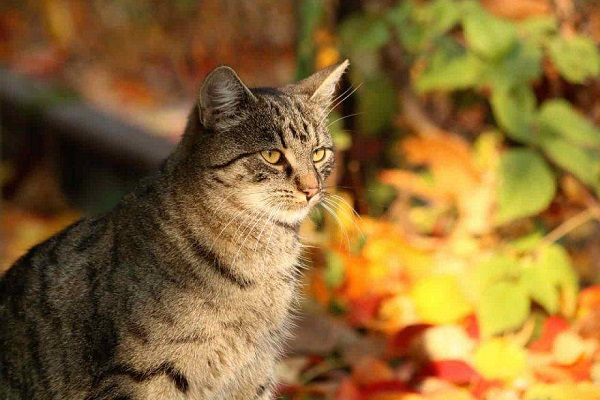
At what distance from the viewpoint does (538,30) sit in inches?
156

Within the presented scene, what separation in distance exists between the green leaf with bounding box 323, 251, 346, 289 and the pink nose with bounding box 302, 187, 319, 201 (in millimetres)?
1364

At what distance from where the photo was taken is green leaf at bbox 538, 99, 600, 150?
3832mm

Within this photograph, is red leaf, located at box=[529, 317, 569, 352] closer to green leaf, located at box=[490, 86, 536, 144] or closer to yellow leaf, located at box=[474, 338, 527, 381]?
yellow leaf, located at box=[474, 338, 527, 381]

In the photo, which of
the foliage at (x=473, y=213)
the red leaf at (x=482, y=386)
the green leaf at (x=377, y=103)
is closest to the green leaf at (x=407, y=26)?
the foliage at (x=473, y=213)

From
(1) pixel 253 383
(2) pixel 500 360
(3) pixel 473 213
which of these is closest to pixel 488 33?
(3) pixel 473 213

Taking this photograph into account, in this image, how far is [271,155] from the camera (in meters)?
2.87

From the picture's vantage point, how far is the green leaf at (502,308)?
11.5 ft

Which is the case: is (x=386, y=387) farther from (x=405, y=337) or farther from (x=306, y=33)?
(x=306, y=33)

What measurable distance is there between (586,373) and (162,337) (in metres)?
1.51

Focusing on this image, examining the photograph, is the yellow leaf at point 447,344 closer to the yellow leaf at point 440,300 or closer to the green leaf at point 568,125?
the yellow leaf at point 440,300

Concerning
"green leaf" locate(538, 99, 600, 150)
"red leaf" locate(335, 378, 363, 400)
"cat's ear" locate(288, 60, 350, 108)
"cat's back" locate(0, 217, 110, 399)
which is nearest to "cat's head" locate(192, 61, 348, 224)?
"cat's ear" locate(288, 60, 350, 108)

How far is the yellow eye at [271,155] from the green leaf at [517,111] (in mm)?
1384

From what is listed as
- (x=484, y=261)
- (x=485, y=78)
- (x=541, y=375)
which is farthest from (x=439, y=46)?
(x=541, y=375)

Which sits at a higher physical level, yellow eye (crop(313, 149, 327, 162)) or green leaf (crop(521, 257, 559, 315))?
yellow eye (crop(313, 149, 327, 162))
